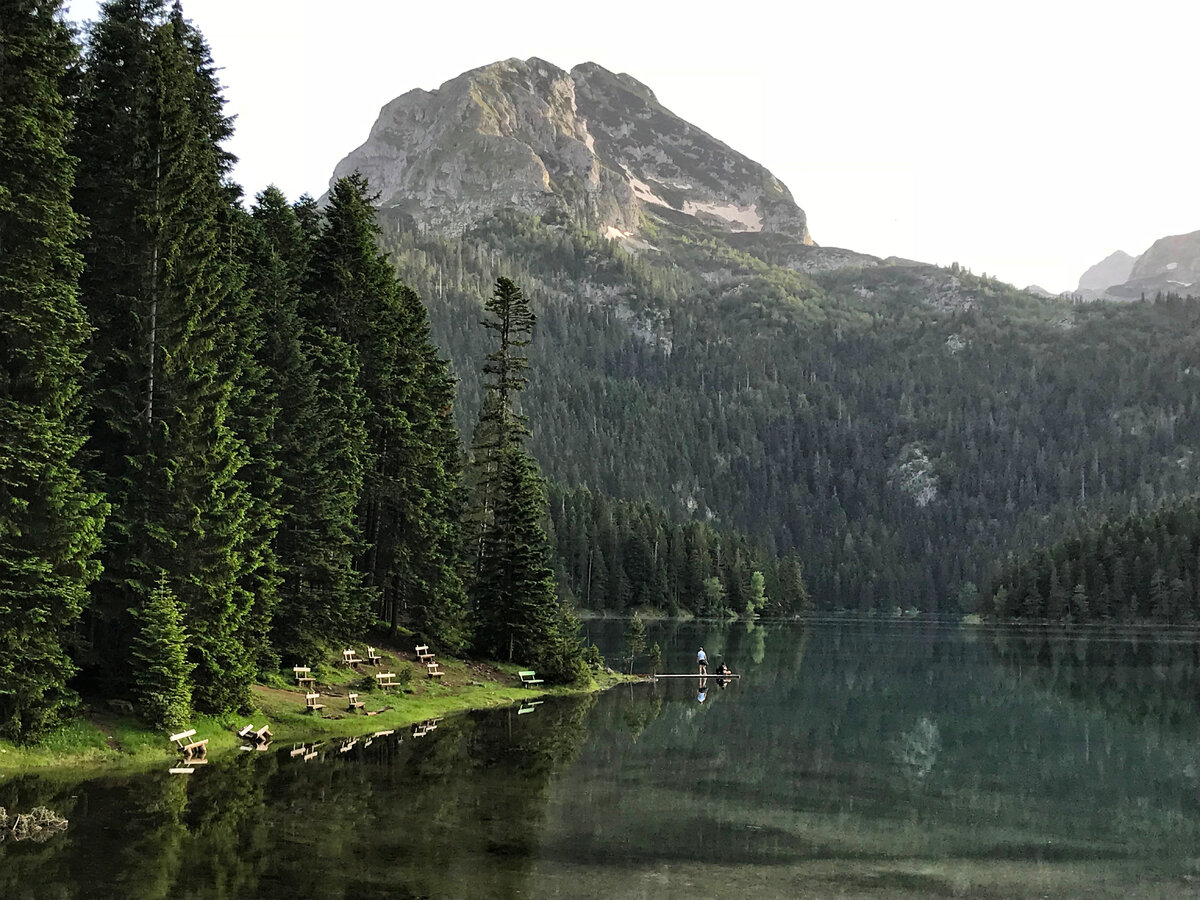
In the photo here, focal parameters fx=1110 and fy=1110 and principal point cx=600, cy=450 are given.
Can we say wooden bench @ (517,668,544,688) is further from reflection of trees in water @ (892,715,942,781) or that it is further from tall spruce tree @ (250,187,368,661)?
reflection of trees in water @ (892,715,942,781)

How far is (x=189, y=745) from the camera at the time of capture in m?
35.9

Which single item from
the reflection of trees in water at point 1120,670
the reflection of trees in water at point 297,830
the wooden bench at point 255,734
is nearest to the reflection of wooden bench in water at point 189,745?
the reflection of trees in water at point 297,830

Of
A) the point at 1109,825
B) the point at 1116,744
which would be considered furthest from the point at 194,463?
the point at 1116,744

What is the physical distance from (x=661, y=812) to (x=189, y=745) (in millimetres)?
15807

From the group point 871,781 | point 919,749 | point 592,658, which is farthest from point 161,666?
point 592,658

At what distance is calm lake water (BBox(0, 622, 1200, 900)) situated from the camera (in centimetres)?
2280

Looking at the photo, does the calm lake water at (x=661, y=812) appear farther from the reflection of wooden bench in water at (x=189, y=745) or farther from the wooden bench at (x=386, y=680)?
the wooden bench at (x=386, y=680)

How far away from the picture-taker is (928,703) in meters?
65.8

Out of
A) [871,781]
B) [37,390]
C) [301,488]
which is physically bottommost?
[871,781]

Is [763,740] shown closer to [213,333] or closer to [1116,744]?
[1116,744]

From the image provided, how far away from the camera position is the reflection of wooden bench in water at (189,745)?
35625 millimetres

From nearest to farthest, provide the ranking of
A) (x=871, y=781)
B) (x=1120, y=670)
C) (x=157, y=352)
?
(x=871, y=781) < (x=157, y=352) < (x=1120, y=670)

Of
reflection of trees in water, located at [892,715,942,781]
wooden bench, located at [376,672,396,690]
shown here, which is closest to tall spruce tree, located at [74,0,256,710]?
wooden bench, located at [376,672,396,690]

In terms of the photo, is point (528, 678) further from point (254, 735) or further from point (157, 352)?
point (157, 352)
